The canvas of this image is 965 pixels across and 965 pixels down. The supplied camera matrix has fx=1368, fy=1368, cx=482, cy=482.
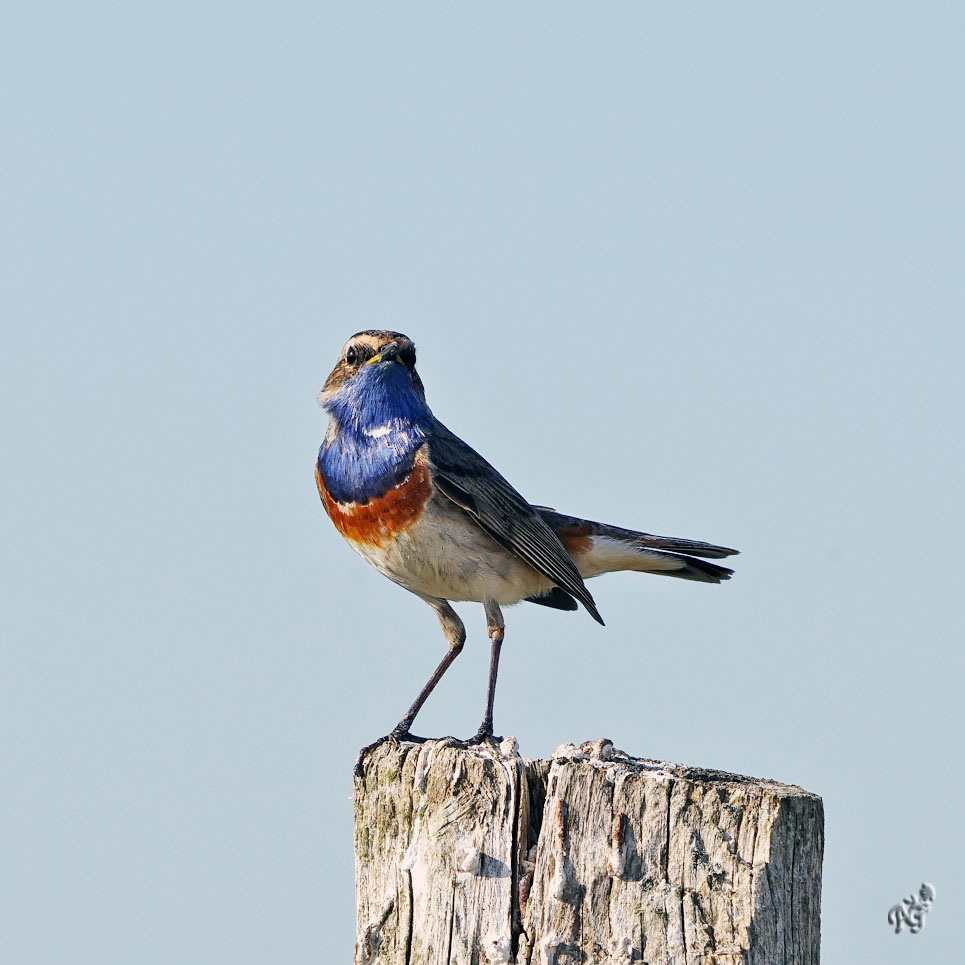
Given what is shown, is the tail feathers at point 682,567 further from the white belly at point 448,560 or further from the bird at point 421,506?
the white belly at point 448,560

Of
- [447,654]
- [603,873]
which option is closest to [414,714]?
[447,654]

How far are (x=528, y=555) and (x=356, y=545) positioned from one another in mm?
1180

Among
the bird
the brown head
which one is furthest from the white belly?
the brown head

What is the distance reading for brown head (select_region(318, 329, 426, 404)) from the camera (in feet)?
31.0

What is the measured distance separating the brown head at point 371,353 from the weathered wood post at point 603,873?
4.21 metres

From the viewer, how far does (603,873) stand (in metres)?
5.34

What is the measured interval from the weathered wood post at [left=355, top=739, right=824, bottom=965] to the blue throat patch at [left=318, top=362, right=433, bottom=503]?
356 centimetres

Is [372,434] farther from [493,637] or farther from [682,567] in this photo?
[682,567]

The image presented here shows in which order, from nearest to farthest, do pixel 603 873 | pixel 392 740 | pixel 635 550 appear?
pixel 603 873, pixel 392 740, pixel 635 550

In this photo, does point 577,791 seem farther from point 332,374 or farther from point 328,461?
point 332,374

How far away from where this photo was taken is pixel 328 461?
9.37m

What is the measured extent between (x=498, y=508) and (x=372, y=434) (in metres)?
1.00

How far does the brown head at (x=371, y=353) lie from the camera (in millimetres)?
9438

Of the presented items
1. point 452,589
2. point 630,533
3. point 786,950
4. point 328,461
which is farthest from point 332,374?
point 786,950
